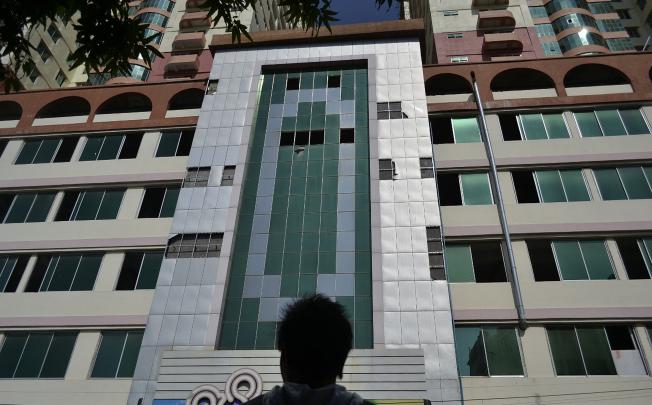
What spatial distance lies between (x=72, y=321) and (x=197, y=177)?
25.5 feet

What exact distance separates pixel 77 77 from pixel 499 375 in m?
43.8

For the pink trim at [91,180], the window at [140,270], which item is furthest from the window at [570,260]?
the pink trim at [91,180]

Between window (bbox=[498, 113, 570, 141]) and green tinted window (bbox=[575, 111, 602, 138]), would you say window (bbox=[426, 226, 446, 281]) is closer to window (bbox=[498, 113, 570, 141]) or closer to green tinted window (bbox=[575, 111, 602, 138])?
window (bbox=[498, 113, 570, 141])

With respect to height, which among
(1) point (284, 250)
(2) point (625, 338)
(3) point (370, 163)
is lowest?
(2) point (625, 338)

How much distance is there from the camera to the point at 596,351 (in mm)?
16469

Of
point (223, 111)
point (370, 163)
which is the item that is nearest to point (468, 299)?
point (370, 163)

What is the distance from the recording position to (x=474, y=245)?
64.0ft

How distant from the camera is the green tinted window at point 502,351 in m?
16.4

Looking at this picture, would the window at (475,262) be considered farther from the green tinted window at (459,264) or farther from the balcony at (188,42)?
the balcony at (188,42)

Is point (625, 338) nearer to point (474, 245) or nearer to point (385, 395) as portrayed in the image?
point (474, 245)

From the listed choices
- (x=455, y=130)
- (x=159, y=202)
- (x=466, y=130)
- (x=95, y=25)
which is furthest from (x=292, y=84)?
(x=95, y=25)

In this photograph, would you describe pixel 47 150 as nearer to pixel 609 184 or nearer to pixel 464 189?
pixel 464 189

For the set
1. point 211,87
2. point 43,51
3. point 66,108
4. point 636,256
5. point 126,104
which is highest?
point 43,51

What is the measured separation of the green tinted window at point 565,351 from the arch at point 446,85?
1365 cm
